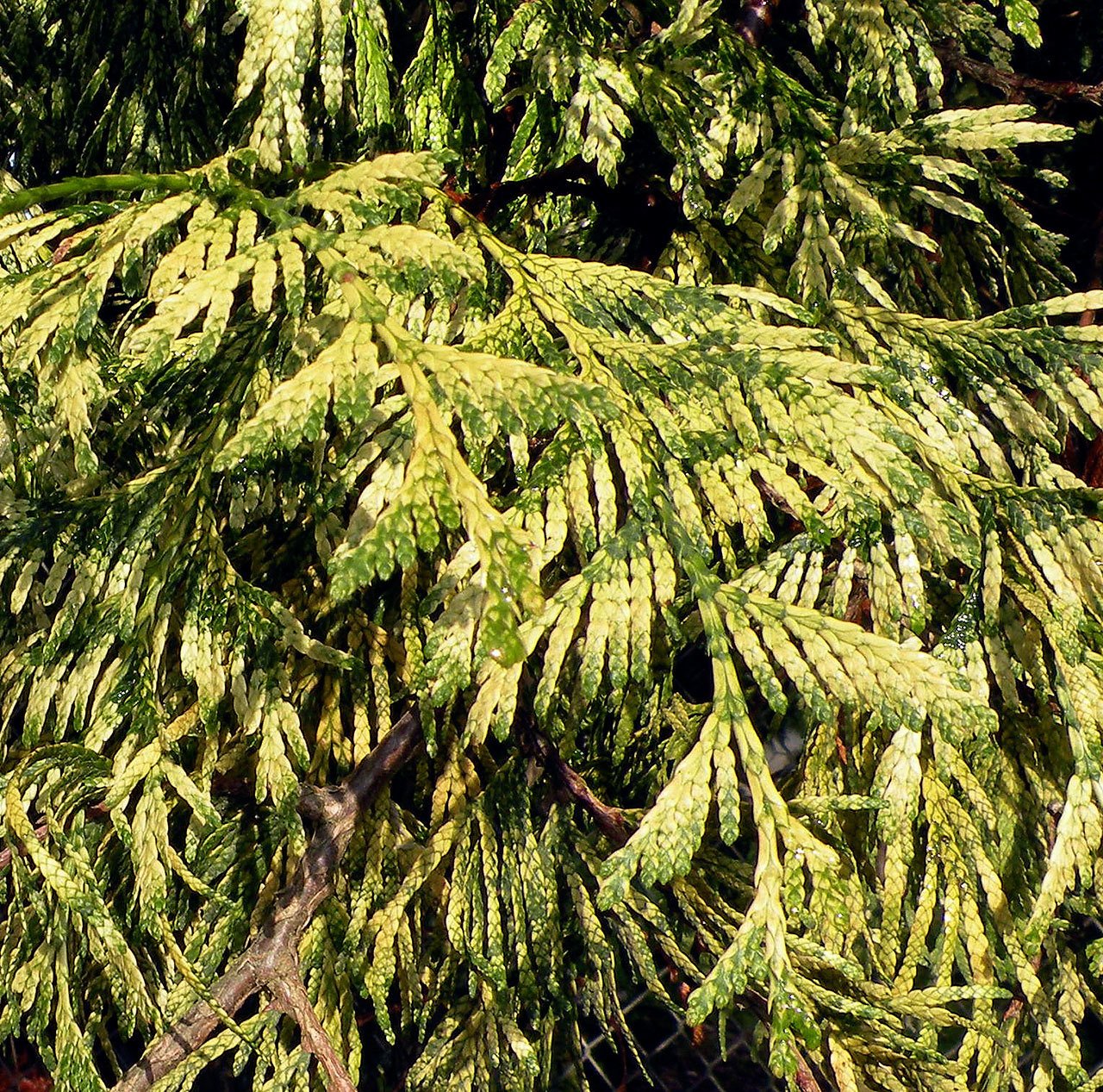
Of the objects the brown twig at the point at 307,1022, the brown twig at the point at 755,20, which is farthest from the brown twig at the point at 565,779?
the brown twig at the point at 755,20

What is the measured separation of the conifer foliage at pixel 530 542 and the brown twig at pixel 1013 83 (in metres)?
0.27

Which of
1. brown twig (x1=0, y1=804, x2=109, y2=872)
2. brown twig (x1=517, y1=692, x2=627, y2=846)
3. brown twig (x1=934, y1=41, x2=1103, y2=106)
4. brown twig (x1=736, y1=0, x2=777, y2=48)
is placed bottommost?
brown twig (x1=517, y1=692, x2=627, y2=846)

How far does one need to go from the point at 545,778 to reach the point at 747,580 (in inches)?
32.6

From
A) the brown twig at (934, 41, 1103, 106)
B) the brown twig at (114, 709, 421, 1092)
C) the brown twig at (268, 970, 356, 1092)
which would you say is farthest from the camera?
the brown twig at (934, 41, 1103, 106)

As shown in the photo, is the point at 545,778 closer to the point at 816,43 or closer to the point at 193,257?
the point at 193,257

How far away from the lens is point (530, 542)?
4.63 feet

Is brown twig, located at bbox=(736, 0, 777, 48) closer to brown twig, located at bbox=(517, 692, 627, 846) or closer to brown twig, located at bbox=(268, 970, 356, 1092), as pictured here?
brown twig, located at bbox=(517, 692, 627, 846)

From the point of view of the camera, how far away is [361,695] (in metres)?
2.22

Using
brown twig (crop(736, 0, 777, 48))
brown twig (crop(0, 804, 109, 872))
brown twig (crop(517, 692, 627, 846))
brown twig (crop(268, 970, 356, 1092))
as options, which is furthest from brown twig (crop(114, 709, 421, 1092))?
brown twig (crop(736, 0, 777, 48))

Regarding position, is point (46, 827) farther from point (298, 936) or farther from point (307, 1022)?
point (307, 1022)

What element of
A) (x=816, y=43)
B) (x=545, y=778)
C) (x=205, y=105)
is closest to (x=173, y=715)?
(x=545, y=778)

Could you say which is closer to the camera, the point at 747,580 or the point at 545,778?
the point at 747,580

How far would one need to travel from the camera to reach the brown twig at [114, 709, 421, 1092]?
1.86m

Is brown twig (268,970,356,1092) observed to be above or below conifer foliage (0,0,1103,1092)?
below
